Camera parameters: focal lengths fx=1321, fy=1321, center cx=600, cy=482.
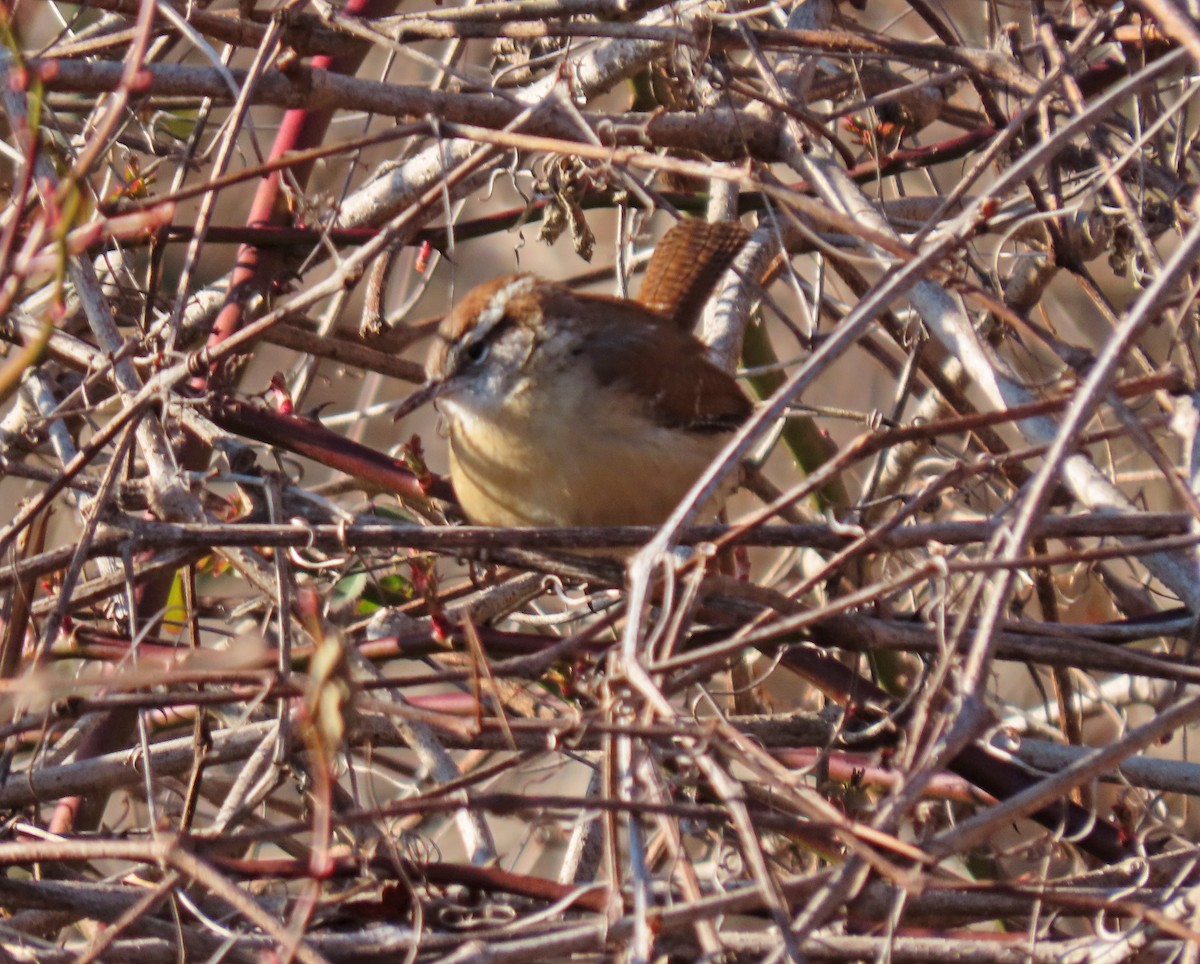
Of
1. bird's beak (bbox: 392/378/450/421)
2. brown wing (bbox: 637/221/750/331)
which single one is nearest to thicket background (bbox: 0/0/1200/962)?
brown wing (bbox: 637/221/750/331)

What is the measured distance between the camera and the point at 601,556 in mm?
2799

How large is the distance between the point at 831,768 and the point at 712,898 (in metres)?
1.06

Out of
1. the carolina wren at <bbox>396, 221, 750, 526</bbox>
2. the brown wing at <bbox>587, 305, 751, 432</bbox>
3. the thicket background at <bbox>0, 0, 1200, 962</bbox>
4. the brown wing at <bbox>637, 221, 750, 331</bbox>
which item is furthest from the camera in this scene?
the brown wing at <bbox>637, 221, 750, 331</bbox>

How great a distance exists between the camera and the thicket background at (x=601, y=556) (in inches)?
64.5

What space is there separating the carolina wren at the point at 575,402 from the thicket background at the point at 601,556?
15 cm

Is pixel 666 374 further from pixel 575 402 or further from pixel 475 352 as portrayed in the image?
pixel 475 352

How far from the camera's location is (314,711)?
4.73 feet

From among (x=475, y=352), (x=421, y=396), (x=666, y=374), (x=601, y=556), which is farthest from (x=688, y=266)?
(x=601, y=556)

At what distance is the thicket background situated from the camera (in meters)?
1.64

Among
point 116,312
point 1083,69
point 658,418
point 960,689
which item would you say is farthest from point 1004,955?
point 116,312

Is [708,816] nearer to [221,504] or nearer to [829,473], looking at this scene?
[829,473]

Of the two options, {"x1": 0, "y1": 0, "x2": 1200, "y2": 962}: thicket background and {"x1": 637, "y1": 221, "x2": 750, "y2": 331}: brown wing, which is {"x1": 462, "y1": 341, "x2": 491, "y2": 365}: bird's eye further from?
{"x1": 637, "y1": 221, "x2": 750, "y2": 331}: brown wing

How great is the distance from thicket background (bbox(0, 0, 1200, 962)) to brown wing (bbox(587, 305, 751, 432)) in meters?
0.15

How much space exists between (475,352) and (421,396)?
194mm
